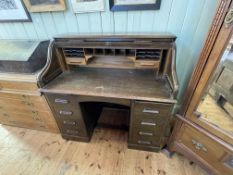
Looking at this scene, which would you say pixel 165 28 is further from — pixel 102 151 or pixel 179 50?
pixel 102 151

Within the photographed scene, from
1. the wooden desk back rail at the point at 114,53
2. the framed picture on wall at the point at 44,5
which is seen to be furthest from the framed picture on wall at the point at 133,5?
the framed picture on wall at the point at 44,5

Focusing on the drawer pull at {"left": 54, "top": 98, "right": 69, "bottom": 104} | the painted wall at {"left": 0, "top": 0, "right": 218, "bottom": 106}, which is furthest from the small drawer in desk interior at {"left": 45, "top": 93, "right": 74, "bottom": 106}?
the painted wall at {"left": 0, "top": 0, "right": 218, "bottom": 106}

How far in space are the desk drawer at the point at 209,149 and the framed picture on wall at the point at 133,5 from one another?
113 centimetres

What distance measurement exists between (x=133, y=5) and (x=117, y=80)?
714mm

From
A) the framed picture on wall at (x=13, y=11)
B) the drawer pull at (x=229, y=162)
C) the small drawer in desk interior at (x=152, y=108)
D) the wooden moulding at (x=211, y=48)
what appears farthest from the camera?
the framed picture on wall at (x=13, y=11)

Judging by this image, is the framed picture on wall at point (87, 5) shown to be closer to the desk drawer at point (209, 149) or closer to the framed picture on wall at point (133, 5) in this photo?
the framed picture on wall at point (133, 5)

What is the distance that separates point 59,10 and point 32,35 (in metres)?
0.55

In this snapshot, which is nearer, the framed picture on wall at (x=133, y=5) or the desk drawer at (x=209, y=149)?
the desk drawer at (x=209, y=149)

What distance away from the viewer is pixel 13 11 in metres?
1.56

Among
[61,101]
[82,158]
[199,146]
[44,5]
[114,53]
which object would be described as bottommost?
[82,158]

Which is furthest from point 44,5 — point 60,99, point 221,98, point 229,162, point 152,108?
point 229,162

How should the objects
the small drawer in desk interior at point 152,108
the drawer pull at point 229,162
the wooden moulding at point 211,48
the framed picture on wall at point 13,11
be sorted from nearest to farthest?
the wooden moulding at point 211,48
the drawer pull at point 229,162
the small drawer in desk interior at point 152,108
the framed picture on wall at point 13,11

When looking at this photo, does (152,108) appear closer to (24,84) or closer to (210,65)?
(210,65)

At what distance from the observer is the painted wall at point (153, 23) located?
1226 millimetres
